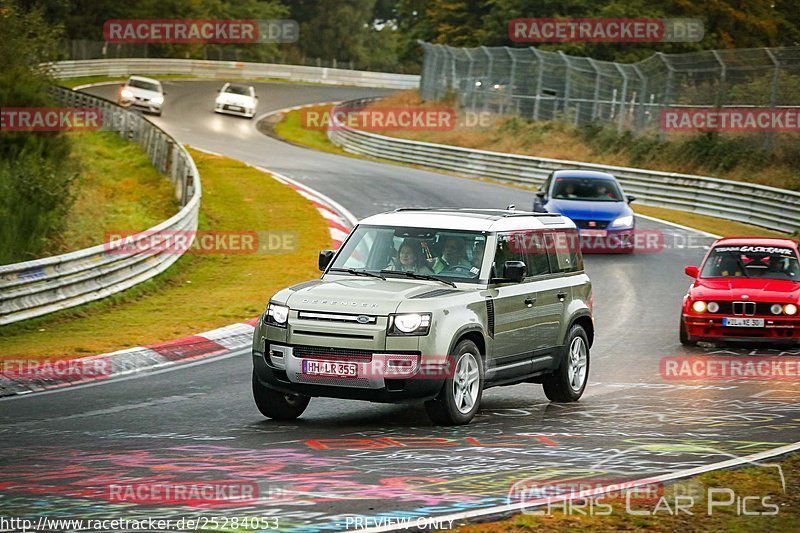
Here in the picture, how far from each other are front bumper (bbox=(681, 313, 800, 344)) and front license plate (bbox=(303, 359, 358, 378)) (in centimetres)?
789

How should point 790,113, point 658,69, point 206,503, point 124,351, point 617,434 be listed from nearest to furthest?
point 206,503 → point 617,434 → point 124,351 → point 790,113 → point 658,69

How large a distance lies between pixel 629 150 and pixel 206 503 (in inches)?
1407

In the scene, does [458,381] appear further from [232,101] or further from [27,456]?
[232,101]

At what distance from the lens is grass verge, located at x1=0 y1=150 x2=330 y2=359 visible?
1597 centimetres

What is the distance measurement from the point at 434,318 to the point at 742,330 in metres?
7.66

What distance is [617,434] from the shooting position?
34.4 ft

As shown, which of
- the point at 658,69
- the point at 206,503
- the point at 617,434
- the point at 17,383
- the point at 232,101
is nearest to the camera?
the point at 206,503

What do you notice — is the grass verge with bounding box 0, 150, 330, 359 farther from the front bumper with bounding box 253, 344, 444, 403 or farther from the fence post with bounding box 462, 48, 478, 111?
the fence post with bounding box 462, 48, 478, 111

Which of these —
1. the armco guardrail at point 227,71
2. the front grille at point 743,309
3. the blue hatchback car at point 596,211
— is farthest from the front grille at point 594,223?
the armco guardrail at point 227,71

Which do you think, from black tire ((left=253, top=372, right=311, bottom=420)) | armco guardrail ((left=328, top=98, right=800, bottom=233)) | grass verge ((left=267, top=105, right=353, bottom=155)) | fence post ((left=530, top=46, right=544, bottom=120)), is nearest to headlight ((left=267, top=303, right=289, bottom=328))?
black tire ((left=253, top=372, right=311, bottom=420))

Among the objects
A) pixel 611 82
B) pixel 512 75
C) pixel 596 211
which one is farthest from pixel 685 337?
pixel 512 75

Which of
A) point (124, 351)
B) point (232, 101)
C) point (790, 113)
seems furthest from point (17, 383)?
point (232, 101)

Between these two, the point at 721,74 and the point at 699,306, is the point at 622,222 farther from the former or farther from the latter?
the point at 721,74

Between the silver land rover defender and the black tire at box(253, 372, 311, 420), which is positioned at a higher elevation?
the silver land rover defender
